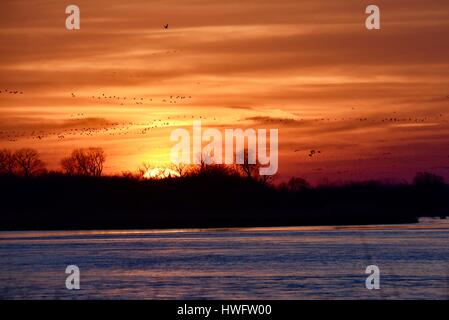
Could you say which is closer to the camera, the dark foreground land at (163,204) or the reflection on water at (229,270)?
the reflection on water at (229,270)

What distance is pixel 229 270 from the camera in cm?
3388

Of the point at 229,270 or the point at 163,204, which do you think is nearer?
the point at 229,270

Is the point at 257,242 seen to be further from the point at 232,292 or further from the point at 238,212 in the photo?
the point at 238,212

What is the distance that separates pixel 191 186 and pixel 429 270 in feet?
222

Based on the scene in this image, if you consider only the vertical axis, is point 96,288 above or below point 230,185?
below

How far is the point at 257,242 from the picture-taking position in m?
56.8

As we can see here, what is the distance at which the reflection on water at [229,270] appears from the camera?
2575 cm

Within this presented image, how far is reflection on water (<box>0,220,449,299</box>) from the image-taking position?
84.5 feet

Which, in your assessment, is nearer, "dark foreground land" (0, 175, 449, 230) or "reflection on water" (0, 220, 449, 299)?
"reflection on water" (0, 220, 449, 299)

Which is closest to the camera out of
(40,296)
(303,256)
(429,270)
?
(40,296)
